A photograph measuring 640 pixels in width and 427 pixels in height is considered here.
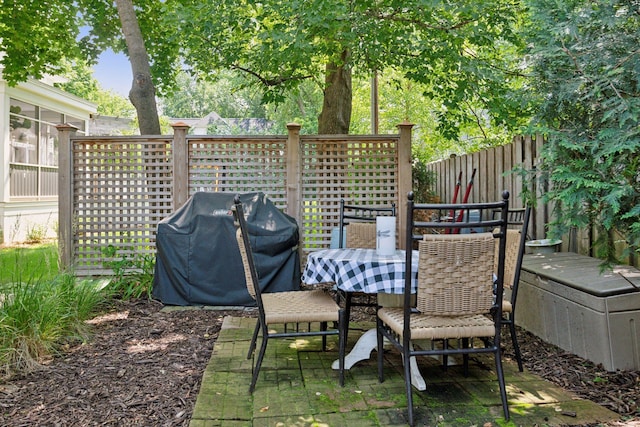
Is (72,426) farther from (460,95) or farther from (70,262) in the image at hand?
(460,95)

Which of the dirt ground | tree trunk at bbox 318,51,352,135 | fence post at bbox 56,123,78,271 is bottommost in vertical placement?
the dirt ground

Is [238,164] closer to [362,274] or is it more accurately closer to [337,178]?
[337,178]

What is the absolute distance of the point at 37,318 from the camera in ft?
10.5

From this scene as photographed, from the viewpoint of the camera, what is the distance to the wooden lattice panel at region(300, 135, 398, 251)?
5621 millimetres

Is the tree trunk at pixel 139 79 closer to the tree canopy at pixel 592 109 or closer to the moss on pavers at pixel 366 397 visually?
the moss on pavers at pixel 366 397

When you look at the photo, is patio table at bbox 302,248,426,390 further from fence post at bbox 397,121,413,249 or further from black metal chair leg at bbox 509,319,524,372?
fence post at bbox 397,121,413,249

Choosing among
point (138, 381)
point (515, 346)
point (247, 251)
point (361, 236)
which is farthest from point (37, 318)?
point (515, 346)

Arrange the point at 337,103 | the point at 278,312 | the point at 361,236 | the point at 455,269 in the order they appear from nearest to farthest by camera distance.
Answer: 1. the point at 455,269
2. the point at 278,312
3. the point at 361,236
4. the point at 337,103

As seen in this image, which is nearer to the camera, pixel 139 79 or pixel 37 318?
pixel 37 318

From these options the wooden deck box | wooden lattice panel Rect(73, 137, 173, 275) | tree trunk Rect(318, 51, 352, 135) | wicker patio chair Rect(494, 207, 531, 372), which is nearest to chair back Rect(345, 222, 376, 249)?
wicker patio chair Rect(494, 207, 531, 372)

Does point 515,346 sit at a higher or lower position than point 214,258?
lower

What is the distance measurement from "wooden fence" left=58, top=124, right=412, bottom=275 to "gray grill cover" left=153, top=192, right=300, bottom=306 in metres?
0.93

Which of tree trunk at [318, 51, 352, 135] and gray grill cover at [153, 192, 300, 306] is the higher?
tree trunk at [318, 51, 352, 135]

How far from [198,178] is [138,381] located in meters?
3.14
